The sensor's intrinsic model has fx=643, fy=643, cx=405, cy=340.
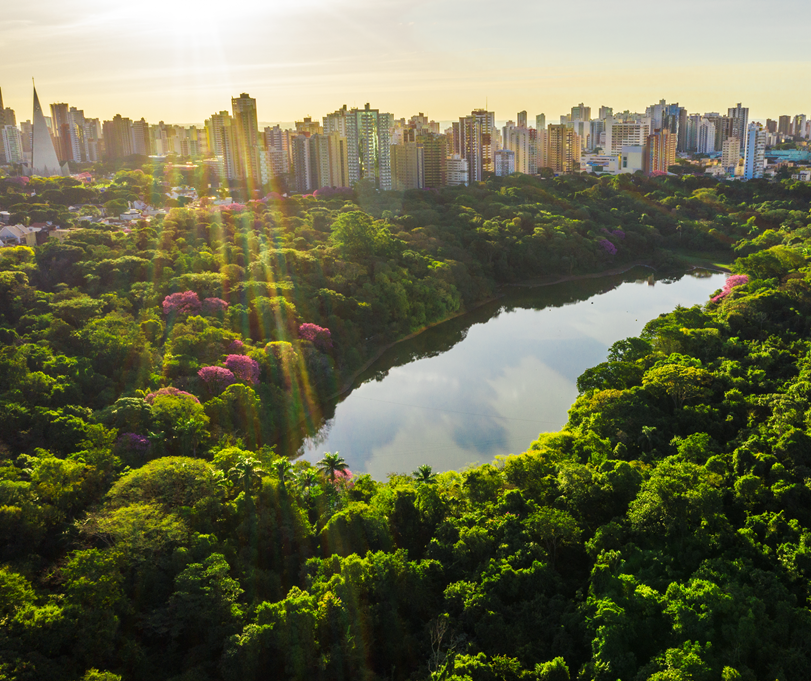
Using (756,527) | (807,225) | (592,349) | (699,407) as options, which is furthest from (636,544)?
(807,225)

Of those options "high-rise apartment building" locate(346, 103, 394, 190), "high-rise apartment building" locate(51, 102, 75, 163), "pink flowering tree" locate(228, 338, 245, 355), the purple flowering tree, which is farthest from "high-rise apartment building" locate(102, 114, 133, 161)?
"pink flowering tree" locate(228, 338, 245, 355)

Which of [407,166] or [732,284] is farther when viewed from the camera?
[407,166]

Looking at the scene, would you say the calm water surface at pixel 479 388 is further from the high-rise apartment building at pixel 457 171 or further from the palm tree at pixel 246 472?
the high-rise apartment building at pixel 457 171

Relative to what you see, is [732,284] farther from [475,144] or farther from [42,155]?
[42,155]

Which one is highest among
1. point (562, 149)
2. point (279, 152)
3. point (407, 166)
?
point (279, 152)

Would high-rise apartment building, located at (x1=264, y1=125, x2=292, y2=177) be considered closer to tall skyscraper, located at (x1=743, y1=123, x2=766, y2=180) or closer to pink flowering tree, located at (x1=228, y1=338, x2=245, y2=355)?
pink flowering tree, located at (x1=228, y1=338, x2=245, y2=355)

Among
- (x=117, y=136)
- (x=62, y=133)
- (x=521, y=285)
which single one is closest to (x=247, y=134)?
(x=117, y=136)

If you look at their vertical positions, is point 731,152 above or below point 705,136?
below

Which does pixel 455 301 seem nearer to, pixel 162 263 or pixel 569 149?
pixel 162 263
